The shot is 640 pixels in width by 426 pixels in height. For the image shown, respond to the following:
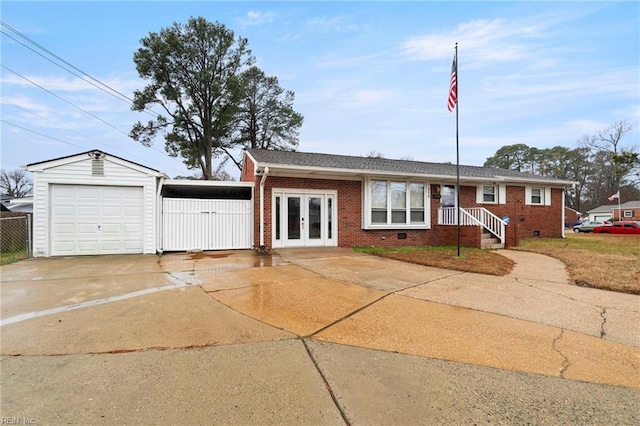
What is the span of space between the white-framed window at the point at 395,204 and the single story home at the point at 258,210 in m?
0.04

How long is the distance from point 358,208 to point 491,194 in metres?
Result: 7.77

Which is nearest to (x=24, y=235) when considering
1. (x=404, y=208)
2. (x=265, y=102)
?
(x=404, y=208)

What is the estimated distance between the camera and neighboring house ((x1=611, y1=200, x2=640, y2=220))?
43138 mm

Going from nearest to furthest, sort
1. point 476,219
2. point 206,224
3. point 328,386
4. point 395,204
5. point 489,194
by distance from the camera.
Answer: point 328,386
point 206,224
point 476,219
point 395,204
point 489,194

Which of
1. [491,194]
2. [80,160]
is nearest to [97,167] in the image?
[80,160]

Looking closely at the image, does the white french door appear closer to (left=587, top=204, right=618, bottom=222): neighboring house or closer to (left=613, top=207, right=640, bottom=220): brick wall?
(left=613, top=207, right=640, bottom=220): brick wall

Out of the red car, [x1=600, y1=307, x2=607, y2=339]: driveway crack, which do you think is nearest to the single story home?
[x1=600, y1=307, x2=607, y2=339]: driveway crack

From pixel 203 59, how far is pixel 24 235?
19033 mm

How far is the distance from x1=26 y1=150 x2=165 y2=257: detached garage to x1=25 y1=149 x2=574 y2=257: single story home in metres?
0.03

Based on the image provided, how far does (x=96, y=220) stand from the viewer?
980cm

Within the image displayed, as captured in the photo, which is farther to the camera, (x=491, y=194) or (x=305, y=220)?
(x=491, y=194)

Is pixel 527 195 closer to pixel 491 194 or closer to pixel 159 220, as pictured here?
pixel 491 194

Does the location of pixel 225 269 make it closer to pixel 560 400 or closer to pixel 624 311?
pixel 560 400

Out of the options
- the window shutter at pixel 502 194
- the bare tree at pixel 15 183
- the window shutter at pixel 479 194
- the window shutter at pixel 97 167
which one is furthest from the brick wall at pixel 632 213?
the bare tree at pixel 15 183
